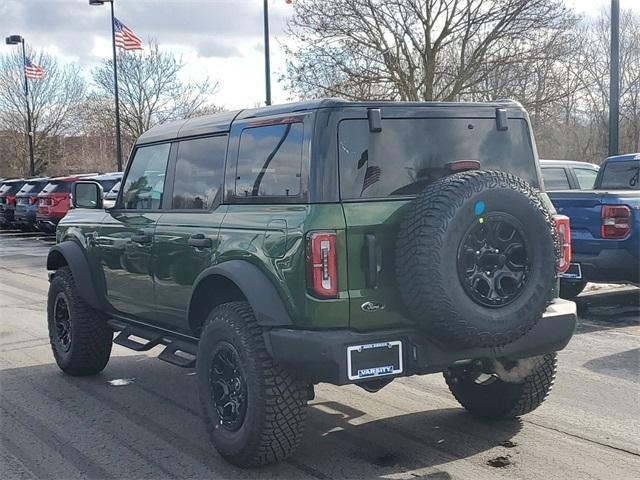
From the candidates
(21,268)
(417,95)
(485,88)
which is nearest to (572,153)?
(485,88)

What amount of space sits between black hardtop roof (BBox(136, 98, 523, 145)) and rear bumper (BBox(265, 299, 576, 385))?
3.98 ft

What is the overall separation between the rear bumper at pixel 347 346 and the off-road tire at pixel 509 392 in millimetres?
552

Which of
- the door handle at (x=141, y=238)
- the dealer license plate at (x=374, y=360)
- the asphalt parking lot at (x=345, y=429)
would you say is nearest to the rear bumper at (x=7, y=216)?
the asphalt parking lot at (x=345, y=429)

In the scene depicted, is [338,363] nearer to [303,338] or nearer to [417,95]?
[303,338]

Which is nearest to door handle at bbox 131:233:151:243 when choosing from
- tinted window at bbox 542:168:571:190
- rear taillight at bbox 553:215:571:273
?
rear taillight at bbox 553:215:571:273

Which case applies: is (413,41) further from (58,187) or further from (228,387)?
(228,387)

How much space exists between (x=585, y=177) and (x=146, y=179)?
26.1 feet

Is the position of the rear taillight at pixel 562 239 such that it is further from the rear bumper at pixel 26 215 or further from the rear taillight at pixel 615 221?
the rear bumper at pixel 26 215

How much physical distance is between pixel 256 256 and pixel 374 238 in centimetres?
67

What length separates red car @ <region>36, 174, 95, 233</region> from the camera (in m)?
20.9

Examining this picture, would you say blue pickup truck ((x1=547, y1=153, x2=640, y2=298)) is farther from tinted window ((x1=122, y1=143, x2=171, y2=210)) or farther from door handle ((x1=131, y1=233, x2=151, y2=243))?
door handle ((x1=131, y1=233, x2=151, y2=243))

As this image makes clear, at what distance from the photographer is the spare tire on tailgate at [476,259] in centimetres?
375

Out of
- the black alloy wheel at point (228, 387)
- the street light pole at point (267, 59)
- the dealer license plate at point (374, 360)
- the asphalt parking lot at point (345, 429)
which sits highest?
the street light pole at point (267, 59)

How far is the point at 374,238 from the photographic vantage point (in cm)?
387
